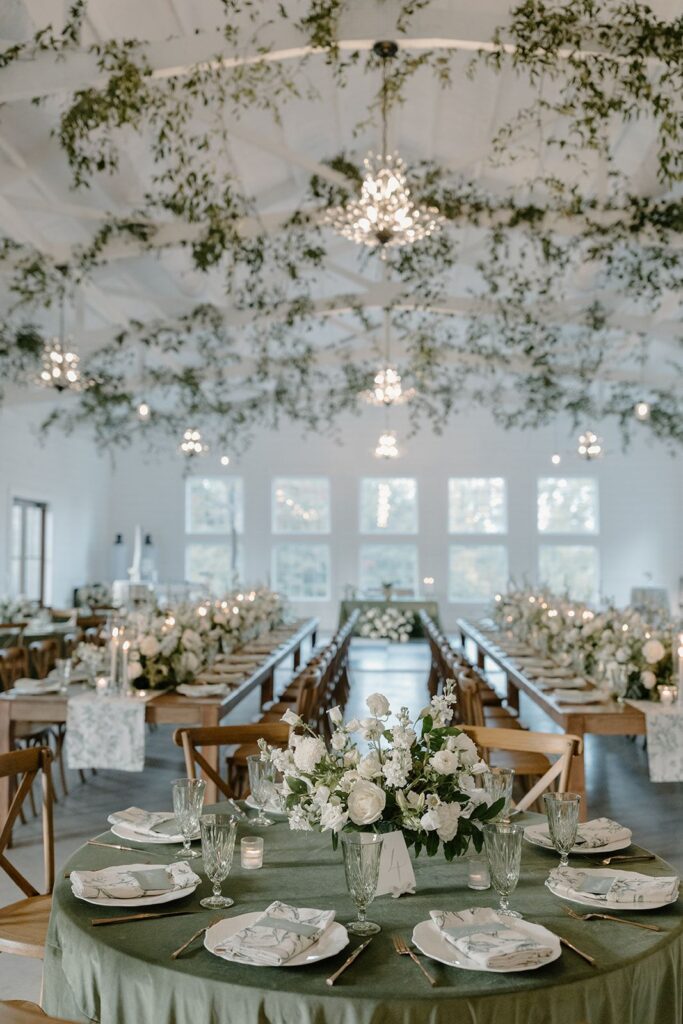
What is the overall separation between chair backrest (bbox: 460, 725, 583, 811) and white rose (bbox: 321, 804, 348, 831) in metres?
1.05

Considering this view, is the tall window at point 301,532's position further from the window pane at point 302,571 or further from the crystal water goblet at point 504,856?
the crystal water goblet at point 504,856

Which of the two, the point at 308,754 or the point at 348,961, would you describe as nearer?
the point at 348,961

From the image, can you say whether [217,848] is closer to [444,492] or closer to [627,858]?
[627,858]

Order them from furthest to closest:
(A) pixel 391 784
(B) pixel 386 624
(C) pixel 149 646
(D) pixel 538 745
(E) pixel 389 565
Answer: (E) pixel 389 565
(B) pixel 386 624
(C) pixel 149 646
(D) pixel 538 745
(A) pixel 391 784

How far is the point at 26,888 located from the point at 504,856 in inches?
59.8

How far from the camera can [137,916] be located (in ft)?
6.29

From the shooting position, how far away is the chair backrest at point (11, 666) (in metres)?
5.91

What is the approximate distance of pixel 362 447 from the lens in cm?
1766

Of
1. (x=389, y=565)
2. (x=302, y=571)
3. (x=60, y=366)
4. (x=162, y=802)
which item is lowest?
(x=162, y=802)

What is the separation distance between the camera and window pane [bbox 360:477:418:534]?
1766 centimetres

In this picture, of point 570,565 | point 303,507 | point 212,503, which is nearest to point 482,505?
point 570,565

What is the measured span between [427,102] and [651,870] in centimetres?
787

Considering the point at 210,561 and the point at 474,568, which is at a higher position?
the point at 210,561

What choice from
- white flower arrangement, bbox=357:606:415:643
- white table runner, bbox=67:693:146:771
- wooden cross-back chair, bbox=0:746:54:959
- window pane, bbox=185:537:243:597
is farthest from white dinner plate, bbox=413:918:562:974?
window pane, bbox=185:537:243:597
